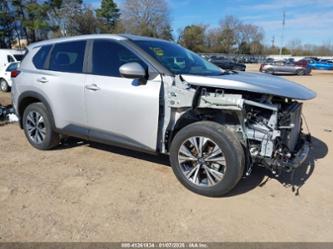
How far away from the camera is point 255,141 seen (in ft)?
11.6

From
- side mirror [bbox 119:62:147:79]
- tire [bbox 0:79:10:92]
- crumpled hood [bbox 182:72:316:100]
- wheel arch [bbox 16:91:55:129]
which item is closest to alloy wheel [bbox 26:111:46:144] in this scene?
wheel arch [bbox 16:91:55:129]

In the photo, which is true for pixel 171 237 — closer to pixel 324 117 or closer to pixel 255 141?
pixel 255 141

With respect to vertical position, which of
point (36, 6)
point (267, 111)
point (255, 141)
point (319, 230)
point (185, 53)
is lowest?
point (319, 230)

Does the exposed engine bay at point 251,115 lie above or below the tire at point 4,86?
above

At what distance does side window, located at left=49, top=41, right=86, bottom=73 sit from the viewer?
451 centimetres

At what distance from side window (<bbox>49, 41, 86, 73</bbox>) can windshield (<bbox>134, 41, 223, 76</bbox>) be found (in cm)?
95

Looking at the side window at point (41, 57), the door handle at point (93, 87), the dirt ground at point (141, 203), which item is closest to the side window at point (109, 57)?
the door handle at point (93, 87)

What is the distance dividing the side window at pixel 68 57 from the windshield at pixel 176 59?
37.2 inches

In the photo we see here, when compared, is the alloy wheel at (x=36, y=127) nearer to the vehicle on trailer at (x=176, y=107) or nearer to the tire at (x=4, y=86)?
the vehicle on trailer at (x=176, y=107)

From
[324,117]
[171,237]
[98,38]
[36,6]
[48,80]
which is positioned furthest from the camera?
[36,6]

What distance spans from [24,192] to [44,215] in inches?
27.7

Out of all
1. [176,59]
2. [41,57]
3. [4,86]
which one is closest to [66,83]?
[41,57]

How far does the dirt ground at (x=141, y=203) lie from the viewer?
302 cm

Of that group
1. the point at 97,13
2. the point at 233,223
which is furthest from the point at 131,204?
the point at 97,13
